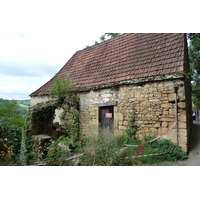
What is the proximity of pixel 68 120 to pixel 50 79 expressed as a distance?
4571mm

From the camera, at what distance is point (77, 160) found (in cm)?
397

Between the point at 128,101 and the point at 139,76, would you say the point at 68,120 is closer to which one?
the point at 128,101

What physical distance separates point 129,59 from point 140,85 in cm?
160

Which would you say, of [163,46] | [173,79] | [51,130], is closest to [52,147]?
[51,130]

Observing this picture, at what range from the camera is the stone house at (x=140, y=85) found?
4.66m

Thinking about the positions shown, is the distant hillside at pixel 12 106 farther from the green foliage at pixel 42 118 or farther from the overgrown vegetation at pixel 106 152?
the overgrown vegetation at pixel 106 152

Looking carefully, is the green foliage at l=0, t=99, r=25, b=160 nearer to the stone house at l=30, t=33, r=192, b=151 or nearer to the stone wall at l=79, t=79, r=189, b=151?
the stone house at l=30, t=33, r=192, b=151

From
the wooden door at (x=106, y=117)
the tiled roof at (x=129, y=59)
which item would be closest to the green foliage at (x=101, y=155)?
the wooden door at (x=106, y=117)

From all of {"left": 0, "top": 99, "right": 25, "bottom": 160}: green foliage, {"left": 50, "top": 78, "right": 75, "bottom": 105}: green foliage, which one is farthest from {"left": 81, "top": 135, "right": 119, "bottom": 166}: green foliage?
{"left": 50, "top": 78, "right": 75, "bottom": 105}: green foliage

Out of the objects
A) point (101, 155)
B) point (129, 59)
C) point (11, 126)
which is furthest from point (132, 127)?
point (11, 126)

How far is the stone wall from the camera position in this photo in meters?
4.51

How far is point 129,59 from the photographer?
640 centimetres

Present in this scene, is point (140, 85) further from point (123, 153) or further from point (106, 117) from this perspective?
point (123, 153)

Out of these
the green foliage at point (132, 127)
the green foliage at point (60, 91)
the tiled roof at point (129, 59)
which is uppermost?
the tiled roof at point (129, 59)
